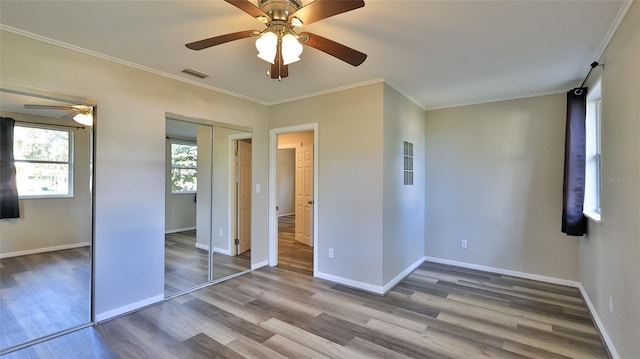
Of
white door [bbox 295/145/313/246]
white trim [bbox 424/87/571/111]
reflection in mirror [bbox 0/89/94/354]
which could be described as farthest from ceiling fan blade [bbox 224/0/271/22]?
white door [bbox 295/145/313/246]

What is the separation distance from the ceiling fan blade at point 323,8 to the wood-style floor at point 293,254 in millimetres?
3295

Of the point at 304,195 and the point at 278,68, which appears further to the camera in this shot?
the point at 304,195

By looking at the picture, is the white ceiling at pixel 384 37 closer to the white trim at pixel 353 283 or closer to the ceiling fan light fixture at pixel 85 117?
the ceiling fan light fixture at pixel 85 117

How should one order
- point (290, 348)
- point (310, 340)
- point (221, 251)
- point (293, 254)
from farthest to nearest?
point (293, 254) < point (221, 251) < point (310, 340) < point (290, 348)

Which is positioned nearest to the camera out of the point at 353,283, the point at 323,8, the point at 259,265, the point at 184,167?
the point at 323,8

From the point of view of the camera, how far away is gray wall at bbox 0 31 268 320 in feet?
8.07

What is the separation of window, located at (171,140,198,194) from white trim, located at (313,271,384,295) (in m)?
1.97

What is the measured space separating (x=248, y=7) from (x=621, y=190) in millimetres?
2690

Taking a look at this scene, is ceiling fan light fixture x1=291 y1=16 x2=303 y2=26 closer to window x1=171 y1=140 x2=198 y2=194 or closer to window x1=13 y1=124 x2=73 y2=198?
window x1=171 y1=140 x2=198 y2=194

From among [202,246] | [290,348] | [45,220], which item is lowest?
[290,348]

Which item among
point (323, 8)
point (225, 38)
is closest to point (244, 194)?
point (225, 38)

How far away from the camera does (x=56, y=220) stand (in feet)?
9.47

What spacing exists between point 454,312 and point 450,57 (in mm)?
2482

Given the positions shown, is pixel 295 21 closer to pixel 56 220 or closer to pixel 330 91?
pixel 330 91
